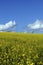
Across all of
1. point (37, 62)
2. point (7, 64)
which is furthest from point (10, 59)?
point (37, 62)

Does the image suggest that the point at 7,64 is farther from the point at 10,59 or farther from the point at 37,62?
the point at 37,62

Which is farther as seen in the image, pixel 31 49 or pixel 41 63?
pixel 31 49

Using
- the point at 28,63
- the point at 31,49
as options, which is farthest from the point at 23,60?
the point at 31,49

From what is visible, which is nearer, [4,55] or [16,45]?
[4,55]

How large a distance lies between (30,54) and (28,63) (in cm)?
95

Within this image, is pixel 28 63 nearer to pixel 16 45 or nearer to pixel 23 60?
pixel 23 60

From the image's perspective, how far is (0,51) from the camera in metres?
19.3

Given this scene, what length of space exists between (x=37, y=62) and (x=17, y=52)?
1641 mm

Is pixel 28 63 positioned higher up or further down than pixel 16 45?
further down

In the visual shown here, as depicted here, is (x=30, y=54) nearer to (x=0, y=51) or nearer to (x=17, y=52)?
(x=17, y=52)

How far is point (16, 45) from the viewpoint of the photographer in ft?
68.5

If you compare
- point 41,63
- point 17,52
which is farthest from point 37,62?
point 17,52

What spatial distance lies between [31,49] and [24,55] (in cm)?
122

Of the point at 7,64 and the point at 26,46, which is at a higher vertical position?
the point at 26,46
